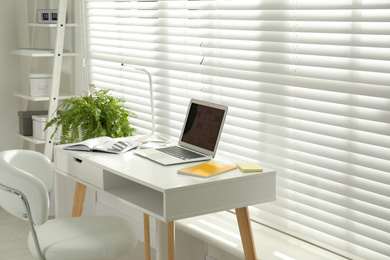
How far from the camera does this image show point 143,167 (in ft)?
8.76

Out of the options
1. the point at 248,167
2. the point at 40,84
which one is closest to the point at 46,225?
the point at 248,167

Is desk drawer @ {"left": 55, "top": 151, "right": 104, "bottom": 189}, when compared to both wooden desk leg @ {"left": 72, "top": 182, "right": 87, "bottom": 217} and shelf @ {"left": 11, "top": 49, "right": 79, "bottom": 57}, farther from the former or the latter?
shelf @ {"left": 11, "top": 49, "right": 79, "bottom": 57}

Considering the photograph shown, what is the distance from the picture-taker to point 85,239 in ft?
8.36

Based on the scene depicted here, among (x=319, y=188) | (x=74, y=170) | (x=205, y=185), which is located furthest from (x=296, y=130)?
(x=74, y=170)

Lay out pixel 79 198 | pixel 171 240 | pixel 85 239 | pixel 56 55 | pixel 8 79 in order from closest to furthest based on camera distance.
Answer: pixel 85 239 → pixel 171 240 → pixel 79 198 → pixel 56 55 → pixel 8 79

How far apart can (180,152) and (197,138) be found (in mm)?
103

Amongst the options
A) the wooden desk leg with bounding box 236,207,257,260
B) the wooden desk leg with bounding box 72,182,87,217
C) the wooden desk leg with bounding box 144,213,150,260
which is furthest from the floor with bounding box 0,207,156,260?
the wooden desk leg with bounding box 236,207,257,260

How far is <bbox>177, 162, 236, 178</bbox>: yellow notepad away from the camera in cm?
253

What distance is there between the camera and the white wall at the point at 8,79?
4.71m

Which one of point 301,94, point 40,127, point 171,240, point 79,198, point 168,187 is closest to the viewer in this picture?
point 168,187

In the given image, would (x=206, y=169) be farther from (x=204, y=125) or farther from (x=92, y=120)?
(x=92, y=120)

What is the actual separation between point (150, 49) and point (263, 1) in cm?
101

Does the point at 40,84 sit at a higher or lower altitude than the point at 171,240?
higher

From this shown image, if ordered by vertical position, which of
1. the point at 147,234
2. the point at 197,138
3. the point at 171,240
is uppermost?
the point at 197,138
